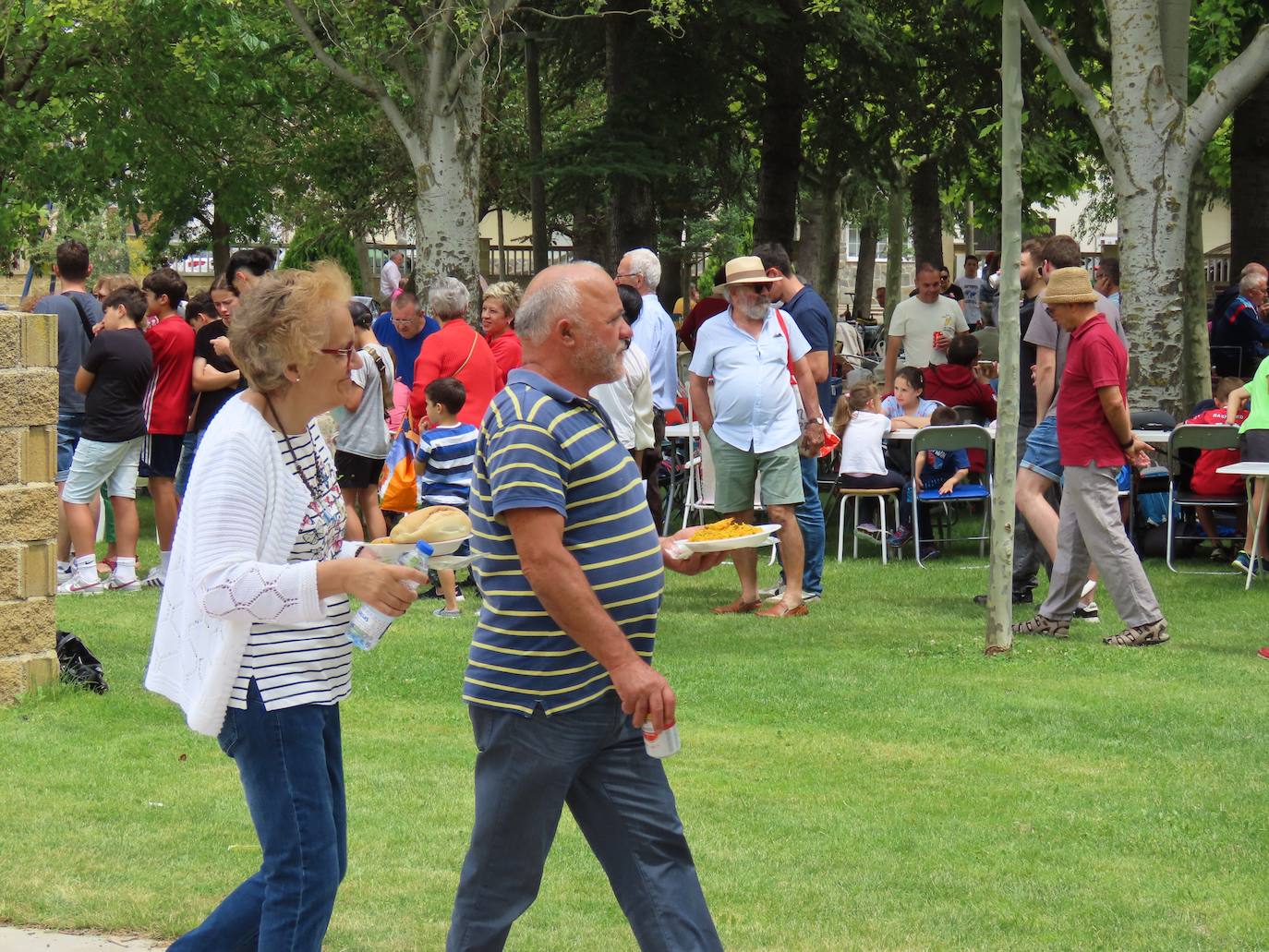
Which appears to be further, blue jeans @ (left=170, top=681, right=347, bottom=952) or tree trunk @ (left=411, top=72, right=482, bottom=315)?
tree trunk @ (left=411, top=72, right=482, bottom=315)

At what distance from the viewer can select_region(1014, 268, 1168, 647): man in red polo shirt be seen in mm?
8742

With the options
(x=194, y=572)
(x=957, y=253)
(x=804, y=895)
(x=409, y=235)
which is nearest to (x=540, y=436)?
(x=194, y=572)

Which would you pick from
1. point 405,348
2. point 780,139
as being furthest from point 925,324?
point 780,139

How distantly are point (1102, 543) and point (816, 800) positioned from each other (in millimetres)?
3543

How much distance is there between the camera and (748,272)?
9.80 metres

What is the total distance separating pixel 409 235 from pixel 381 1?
51860mm

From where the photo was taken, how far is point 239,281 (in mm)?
10078

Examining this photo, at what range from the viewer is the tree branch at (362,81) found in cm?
1902

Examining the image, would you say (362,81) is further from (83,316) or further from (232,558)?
(232,558)

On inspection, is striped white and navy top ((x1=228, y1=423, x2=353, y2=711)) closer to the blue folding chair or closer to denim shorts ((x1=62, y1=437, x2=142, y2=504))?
denim shorts ((x1=62, y1=437, x2=142, y2=504))

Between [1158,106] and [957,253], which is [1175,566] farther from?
[957,253]

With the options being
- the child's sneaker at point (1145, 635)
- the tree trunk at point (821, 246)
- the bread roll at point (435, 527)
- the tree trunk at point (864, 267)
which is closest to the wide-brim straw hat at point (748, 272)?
the child's sneaker at point (1145, 635)

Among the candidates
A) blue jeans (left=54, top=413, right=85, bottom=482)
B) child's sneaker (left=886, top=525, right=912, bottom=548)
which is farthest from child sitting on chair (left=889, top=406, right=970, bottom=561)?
blue jeans (left=54, top=413, right=85, bottom=482)

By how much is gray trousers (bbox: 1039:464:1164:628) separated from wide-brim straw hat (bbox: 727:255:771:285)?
83.6 inches
